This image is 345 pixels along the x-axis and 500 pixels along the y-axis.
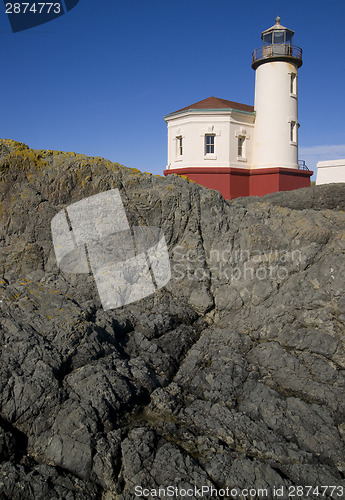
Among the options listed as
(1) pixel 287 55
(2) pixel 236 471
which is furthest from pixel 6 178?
(1) pixel 287 55

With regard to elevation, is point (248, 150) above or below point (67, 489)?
above

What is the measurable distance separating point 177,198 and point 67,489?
5.22 metres

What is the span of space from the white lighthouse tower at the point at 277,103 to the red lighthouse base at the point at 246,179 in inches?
18.9

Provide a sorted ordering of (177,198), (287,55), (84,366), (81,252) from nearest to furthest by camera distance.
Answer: (84,366) → (81,252) → (177,198) → (287,55)

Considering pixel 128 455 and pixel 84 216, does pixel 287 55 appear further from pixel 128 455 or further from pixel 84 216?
pixel 128 455

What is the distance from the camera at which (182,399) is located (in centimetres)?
546

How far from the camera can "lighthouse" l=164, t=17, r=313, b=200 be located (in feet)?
71.2
